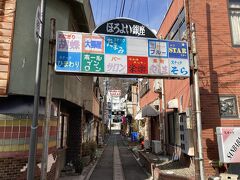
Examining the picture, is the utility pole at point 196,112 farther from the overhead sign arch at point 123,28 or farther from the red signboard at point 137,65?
the red signboard at point 137,65

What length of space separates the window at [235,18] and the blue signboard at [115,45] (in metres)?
5.47

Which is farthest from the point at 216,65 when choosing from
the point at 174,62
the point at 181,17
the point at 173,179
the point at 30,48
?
the point at 30,48

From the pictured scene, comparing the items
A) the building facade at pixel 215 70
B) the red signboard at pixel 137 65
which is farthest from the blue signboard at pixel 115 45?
the building facade at pixel 215 70

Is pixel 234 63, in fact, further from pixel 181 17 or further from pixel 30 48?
pixel 30 48

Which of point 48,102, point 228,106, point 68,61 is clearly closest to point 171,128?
point 228,106

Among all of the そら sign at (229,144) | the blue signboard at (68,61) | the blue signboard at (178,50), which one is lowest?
the そら sign at (229,144)

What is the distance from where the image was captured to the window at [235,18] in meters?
10.1

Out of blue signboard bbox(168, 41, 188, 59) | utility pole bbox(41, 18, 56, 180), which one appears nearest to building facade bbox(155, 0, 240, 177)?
blue signboard bbox(168, 41, 188, 59)

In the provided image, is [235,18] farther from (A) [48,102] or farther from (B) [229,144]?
(A) [48,102]

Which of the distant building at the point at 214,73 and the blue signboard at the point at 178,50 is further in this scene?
the distant building at the point at 214,73

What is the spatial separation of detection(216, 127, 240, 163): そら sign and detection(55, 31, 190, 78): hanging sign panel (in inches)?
97.6

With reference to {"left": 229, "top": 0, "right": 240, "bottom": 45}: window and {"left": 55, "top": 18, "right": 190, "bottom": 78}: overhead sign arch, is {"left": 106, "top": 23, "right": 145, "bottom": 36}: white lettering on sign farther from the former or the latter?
{"left": 229, "top": 0, "right": 240, "bottom": 45}: window

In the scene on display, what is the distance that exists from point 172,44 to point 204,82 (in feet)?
8.21

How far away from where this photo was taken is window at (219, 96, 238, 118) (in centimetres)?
946
